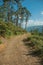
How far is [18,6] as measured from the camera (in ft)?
181

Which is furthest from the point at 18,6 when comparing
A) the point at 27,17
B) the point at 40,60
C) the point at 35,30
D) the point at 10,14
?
the point at 40,60

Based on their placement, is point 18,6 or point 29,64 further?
point 18,6

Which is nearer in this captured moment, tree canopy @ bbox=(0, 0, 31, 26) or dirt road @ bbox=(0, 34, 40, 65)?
dirt road @ bbox=(0, 34, 40, 65)

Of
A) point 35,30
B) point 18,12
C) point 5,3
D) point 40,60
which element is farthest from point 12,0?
point 40,60

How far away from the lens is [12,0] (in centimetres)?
5056

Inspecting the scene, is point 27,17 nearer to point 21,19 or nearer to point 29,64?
point 21,19

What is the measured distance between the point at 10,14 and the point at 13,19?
457 centimetres

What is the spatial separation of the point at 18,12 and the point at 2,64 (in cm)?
4739

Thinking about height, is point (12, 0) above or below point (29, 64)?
above

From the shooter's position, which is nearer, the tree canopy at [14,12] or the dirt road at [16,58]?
the dirt road at [16,58]

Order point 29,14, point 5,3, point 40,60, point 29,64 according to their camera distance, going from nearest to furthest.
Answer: point 29,64 → point 40,60 → point 5,3 → point 29,14

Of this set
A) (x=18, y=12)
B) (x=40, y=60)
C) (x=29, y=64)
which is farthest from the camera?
(x=18, y=12)

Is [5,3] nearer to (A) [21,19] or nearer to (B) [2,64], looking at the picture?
(A) [21,19]

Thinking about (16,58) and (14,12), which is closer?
(16,58)
